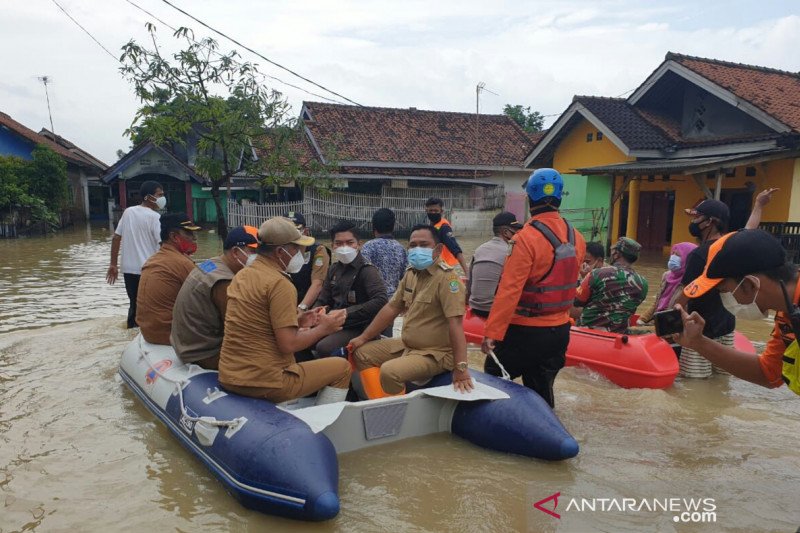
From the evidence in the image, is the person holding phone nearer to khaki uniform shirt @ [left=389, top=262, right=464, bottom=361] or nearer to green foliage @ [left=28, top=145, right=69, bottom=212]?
khaki uniform shirt @ [left=389, top=262, right=464, bottom=361]

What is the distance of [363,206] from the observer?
2225cm

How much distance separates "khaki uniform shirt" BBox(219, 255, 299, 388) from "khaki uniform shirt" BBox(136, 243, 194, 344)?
1.53m

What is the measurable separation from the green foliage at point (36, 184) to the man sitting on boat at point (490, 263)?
1942 centimetres

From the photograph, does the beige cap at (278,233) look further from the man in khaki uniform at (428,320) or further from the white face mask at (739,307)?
the white face mask at (739,307)

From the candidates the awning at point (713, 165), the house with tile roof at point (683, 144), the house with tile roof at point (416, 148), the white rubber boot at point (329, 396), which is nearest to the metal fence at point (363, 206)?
the house with tile roof at point (416, 148)

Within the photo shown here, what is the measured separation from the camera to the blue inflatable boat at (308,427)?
3.13 m

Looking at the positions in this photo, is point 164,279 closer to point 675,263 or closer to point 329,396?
point 329,396

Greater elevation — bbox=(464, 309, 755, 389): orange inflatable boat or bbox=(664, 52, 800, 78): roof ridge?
bbox=(664, 52, 800, 78): roof ridge

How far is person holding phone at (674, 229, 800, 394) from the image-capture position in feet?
7.54

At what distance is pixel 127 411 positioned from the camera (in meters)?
4.91

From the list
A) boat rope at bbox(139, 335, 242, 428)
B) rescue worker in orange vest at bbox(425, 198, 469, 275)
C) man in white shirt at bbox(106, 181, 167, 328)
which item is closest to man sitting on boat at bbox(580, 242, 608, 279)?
rescue worker in orange vest at bbox(425, 198, 469, 275)

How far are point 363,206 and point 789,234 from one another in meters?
14.0

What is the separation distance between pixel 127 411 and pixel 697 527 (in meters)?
4.28

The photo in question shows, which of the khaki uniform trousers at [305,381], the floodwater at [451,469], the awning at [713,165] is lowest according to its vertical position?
the floodwater at [451,469]
